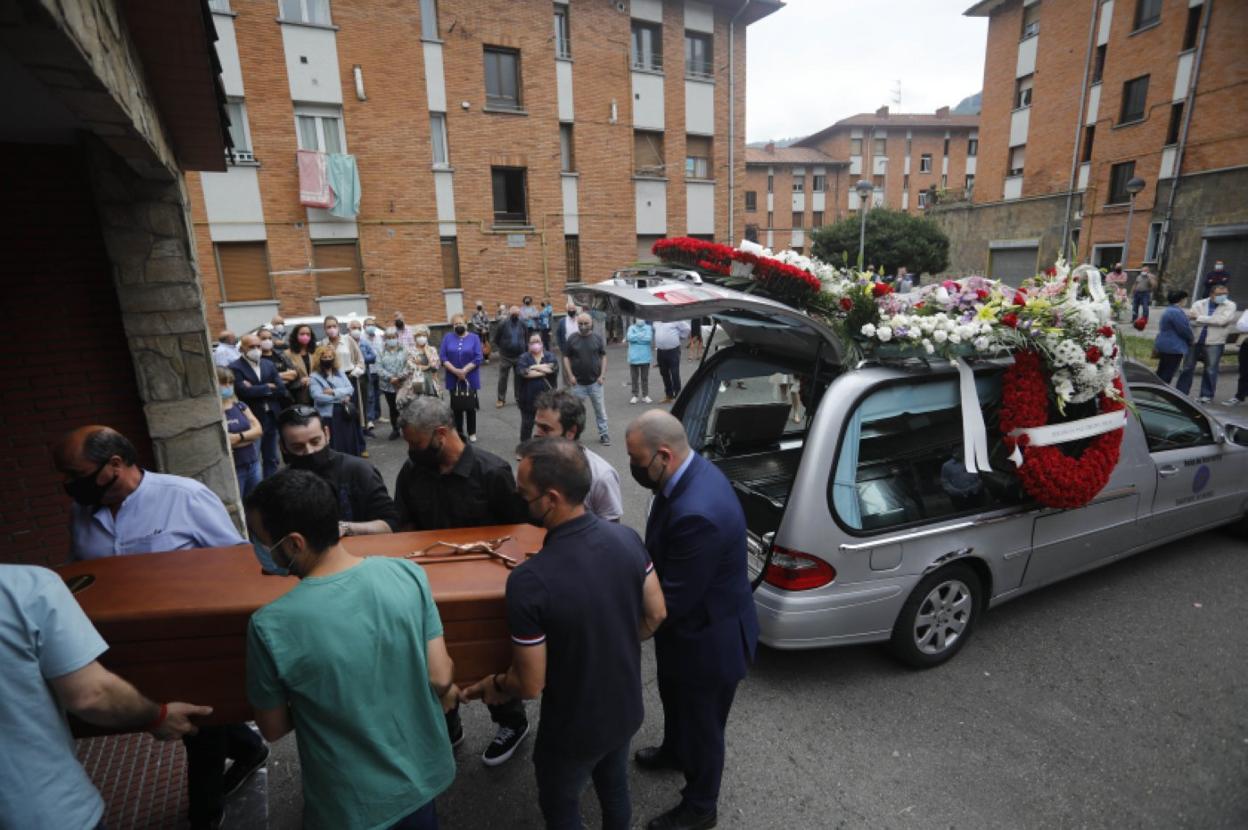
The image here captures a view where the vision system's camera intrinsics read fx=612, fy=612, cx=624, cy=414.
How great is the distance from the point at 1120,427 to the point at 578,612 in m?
3.80

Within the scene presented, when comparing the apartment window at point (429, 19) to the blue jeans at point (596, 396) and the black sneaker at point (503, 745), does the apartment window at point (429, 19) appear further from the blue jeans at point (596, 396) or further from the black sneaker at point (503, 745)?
the black sneaker at point (503, 745)

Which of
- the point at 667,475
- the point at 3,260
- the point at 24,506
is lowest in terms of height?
the point at 24,506

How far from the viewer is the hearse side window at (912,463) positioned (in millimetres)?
3328

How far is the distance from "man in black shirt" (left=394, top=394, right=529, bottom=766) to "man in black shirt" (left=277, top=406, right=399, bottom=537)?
0.12 m

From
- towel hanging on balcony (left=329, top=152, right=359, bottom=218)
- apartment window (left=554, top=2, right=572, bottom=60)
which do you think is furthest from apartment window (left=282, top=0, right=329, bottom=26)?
apartment window (left=554, top=2, right=572, bottom=60)

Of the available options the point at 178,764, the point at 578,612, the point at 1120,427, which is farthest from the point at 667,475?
the point at 1120,427

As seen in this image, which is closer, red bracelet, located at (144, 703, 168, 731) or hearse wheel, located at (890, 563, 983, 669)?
red bracelet, located at (144, 703, 168, 731)

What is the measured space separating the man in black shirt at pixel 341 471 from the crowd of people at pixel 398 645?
6.5 inches

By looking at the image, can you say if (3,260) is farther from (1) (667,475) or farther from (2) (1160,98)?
(2) (1160,98)

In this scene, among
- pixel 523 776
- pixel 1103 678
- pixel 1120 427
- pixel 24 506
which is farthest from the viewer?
pixel 24 506

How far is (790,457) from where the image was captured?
4.85 m

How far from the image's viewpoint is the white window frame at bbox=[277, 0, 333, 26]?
15000 mm

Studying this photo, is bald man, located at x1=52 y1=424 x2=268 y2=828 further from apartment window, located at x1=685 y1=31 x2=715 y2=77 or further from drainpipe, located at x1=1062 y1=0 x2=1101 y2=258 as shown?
drainpipe, located at x1=1062 y1=0 x2=1101 y2=258

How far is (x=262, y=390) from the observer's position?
6934 millimetres
